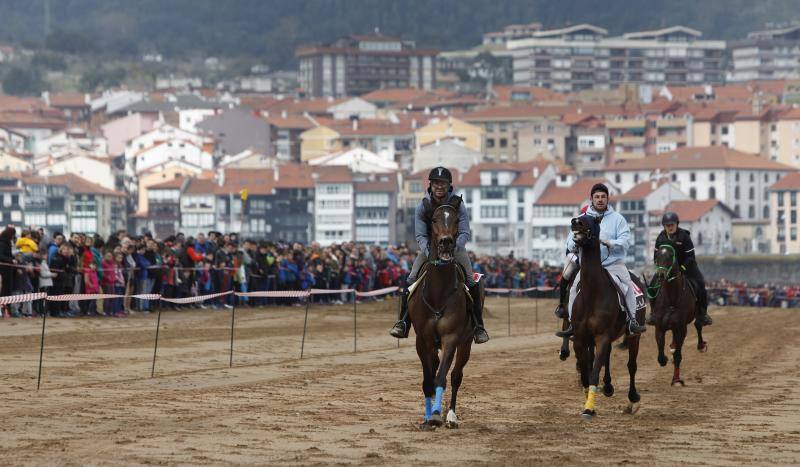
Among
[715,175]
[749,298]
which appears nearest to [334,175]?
[715,175]

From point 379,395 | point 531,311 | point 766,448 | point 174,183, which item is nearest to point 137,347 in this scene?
point 379,395

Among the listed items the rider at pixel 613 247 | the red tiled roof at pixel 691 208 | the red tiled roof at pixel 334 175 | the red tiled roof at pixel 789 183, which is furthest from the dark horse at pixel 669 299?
the red tiled roof at pixel 789 183

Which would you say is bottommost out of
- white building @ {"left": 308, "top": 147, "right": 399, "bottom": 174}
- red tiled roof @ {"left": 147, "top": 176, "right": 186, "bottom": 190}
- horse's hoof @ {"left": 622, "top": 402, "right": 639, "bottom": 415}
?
horse's hoof @ {"left": 622, "top": 402, "right": 639, "bottom": 415}

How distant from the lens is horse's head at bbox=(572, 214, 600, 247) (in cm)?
1856

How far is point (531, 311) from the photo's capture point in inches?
1956

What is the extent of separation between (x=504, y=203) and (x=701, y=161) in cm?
2443

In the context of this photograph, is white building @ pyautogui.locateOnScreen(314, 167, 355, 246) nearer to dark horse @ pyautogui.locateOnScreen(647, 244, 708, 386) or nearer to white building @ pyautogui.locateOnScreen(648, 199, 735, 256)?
white building @ pyautogui.locateOnScreen(648, 199, 735, 256)

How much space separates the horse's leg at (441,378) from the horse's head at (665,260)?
21.3 feet

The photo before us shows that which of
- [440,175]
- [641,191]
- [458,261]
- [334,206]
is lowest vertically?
[458,261]

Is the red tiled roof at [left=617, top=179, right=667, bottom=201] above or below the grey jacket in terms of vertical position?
above

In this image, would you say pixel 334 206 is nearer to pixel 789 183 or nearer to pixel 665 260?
pixel 789 183

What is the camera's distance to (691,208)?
164 metres

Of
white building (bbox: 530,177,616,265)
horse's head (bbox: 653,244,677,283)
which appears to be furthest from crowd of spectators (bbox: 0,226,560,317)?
white building (bbox: 530,177,616,265)

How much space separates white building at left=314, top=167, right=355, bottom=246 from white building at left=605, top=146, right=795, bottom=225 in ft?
97.0
